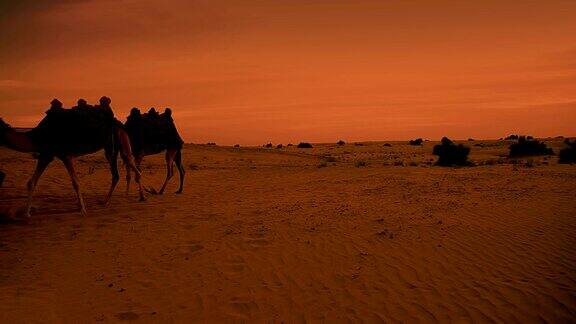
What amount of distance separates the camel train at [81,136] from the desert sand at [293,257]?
4.03ft

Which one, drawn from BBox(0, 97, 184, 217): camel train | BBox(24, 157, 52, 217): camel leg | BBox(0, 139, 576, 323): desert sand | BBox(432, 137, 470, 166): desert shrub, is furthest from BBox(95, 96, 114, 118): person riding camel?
BBox(432, 137, 470, 166): desert shrub

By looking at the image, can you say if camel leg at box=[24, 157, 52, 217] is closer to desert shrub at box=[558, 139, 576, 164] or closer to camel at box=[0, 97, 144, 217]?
camel at box=[0, 97, 144, 217]

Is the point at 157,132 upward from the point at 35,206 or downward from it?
upward

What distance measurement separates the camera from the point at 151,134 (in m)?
12.8

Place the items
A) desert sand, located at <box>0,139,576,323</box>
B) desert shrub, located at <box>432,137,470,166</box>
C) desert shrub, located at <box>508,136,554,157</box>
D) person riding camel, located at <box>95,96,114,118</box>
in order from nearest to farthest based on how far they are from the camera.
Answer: desert sand, located at <box>0,139,576,323</box> → person riding camel, located at <box>95,96,114,118</box> → desert shrub, located at <box>432,137,470,166</box> → desert shrub, located at <box>508,136,554,157</box>

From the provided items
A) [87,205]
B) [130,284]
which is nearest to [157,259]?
[130,284]

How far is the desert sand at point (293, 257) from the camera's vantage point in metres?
5.80

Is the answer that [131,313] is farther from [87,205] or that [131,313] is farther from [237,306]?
[87,205]

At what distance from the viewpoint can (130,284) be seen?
20.9 feet

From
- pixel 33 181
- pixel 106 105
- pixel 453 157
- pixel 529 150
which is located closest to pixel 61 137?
pixel 33 181

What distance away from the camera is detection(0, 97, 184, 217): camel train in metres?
9.69

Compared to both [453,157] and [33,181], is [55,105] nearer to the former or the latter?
[33,181]

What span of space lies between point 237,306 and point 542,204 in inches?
386

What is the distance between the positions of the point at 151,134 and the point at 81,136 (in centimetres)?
275
